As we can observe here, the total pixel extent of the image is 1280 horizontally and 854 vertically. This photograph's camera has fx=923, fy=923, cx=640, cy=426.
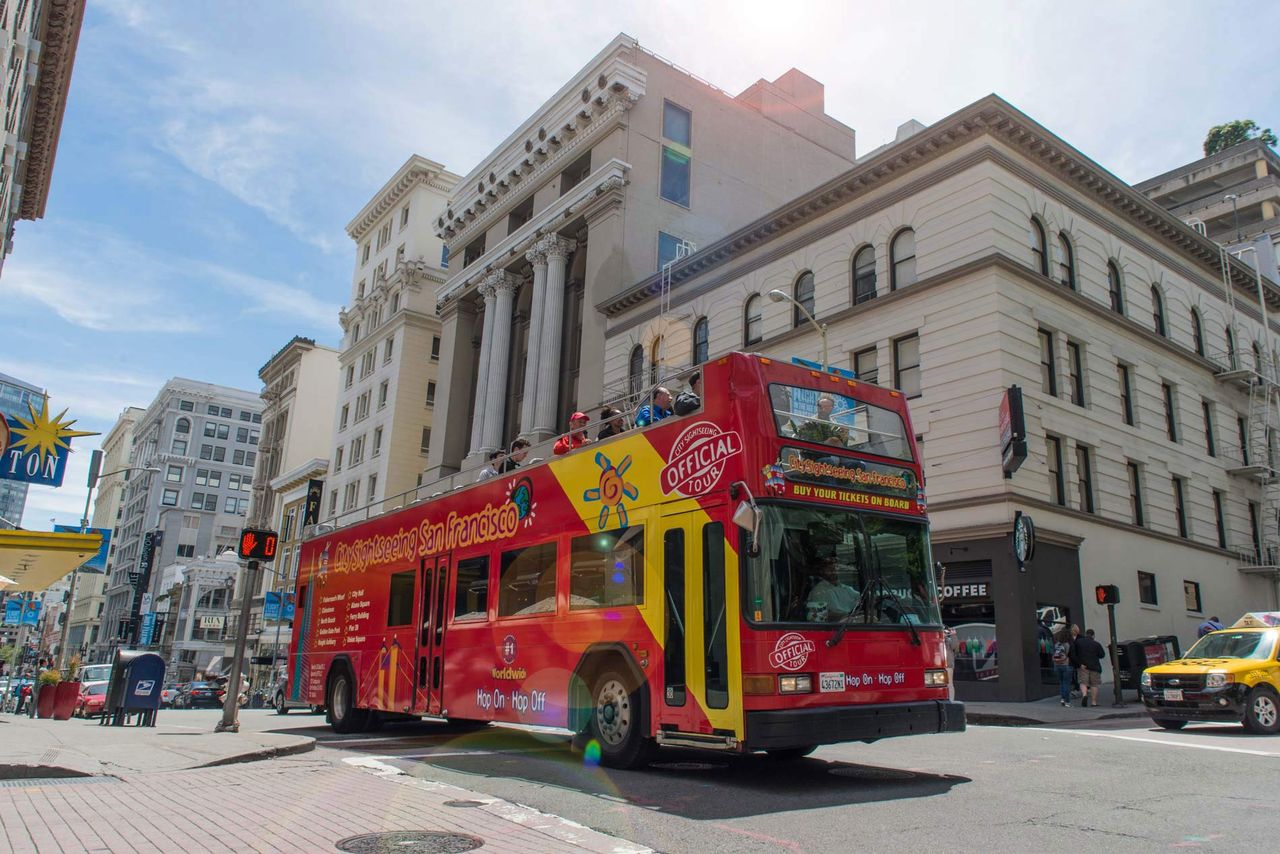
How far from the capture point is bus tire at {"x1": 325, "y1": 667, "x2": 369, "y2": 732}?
16.2 meters

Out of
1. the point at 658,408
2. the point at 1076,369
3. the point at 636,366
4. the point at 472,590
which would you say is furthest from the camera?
the point at 636,366

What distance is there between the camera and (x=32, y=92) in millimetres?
27812

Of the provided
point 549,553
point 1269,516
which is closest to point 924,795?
point 549,553

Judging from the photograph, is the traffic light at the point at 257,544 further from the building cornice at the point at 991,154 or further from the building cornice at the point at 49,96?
the building cornice at the point at 991,154

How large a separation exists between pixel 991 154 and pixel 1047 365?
6.14 metres

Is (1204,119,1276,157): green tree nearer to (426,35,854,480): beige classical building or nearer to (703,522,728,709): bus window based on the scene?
(426,35,854,480): beige classical building

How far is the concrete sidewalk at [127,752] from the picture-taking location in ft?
30.3

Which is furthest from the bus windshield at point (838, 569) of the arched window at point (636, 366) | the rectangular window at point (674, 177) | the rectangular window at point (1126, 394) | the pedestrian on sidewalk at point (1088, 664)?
the rectangular window at point (674, 177)

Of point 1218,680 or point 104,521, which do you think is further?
point 104,521

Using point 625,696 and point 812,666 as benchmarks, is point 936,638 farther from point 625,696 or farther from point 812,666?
point 625,696

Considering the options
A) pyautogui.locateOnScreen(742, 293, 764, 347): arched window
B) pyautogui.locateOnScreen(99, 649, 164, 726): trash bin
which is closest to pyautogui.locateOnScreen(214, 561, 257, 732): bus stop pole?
pyautogui.locateOnScreen(99, 649, 164, 726): trash bin

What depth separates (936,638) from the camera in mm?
9562

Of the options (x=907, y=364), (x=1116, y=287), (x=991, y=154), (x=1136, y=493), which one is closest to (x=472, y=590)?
(x=907, y=364)

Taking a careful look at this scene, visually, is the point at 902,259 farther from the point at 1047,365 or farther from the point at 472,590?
the point at 472,590
